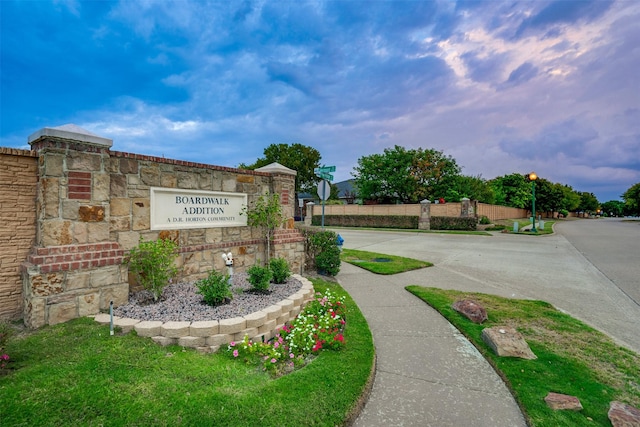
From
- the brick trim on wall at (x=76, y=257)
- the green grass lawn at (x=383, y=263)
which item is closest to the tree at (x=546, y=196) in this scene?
the green grass lawn at (x=383, y=263)

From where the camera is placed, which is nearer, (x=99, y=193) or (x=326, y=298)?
(x=99, y=193)

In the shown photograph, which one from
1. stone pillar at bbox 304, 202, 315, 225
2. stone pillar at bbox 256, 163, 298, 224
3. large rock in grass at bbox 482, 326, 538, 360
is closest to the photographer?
large rock in grass at bbox 482, 326, 538, 360

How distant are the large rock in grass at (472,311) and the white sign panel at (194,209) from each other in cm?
421

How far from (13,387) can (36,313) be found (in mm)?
1333

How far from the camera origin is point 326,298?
4945 mm

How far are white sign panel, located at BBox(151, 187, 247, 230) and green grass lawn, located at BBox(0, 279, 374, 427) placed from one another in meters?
1.92

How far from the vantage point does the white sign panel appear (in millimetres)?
4836

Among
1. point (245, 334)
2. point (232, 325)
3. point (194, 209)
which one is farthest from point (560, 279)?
point (194, 209)

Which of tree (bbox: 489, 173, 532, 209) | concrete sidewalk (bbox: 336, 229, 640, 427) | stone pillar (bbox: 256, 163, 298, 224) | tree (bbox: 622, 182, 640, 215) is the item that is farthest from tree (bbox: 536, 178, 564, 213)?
stone pillar (bbox: 256, 163, 298, 224)

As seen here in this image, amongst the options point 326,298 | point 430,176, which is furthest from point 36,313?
point 430,176

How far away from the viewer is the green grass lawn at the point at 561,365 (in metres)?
2.58

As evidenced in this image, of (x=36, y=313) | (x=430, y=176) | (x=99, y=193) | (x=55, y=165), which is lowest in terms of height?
(x=36, y=313)

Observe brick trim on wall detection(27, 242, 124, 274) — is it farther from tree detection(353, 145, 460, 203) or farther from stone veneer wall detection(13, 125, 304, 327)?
tree detection(353, 145, 460, 203)

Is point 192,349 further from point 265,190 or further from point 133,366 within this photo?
point 265,190
